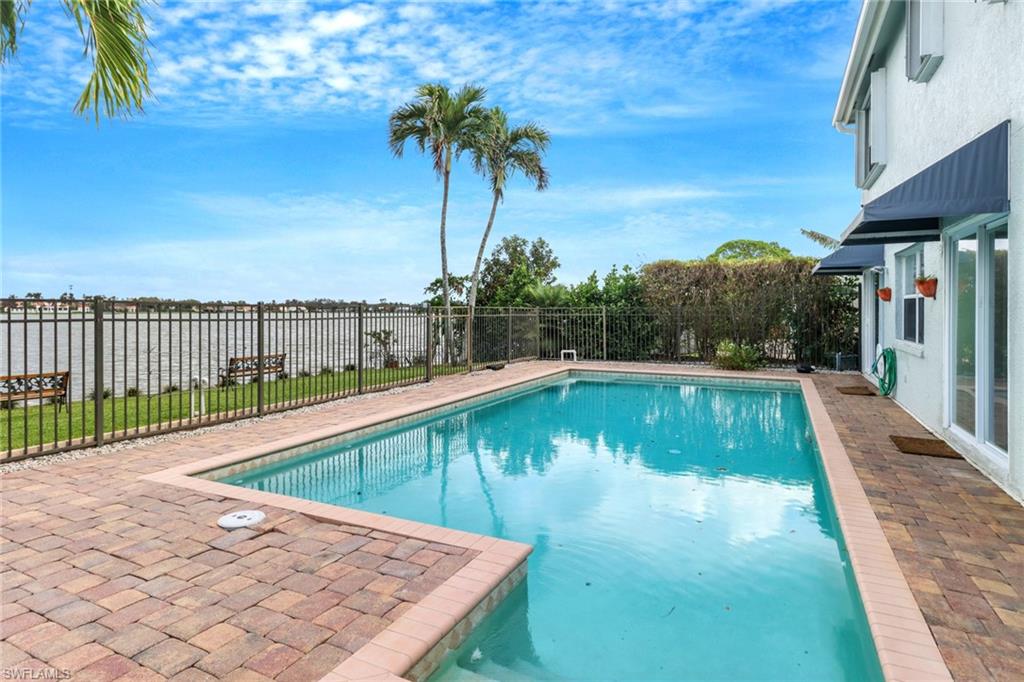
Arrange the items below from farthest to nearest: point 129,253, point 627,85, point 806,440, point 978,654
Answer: point 627,85, point 129,253, point 806,440, point 978,654

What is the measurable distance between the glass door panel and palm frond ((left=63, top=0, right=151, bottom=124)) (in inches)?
329

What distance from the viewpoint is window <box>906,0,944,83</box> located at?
21.3 feet

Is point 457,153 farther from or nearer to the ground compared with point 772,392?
farther from the ground

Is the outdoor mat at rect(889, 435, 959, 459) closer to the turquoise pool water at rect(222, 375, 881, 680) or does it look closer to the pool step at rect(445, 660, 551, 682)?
the turquoise pool water at rect(222, 375, 881, 680)

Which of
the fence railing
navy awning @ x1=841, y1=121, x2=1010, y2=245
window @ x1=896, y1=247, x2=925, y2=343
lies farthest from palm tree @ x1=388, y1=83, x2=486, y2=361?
navy awning @ x1=841, y1=121, x2=1010, y2=245

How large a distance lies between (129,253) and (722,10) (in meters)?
15.2

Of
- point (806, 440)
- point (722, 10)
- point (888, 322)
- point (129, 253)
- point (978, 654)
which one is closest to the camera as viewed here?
point (978, 654)

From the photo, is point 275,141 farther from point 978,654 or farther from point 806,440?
point 978,654

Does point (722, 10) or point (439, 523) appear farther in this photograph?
point (722, 10)

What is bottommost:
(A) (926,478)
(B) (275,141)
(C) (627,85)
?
(A) (926,478)

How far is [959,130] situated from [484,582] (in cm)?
665

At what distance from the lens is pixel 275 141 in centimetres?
1666

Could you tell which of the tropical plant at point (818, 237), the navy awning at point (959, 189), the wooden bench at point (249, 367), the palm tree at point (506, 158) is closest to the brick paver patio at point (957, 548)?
the navy awning at point (959, 189)

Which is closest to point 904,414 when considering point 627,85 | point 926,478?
point 926,478
